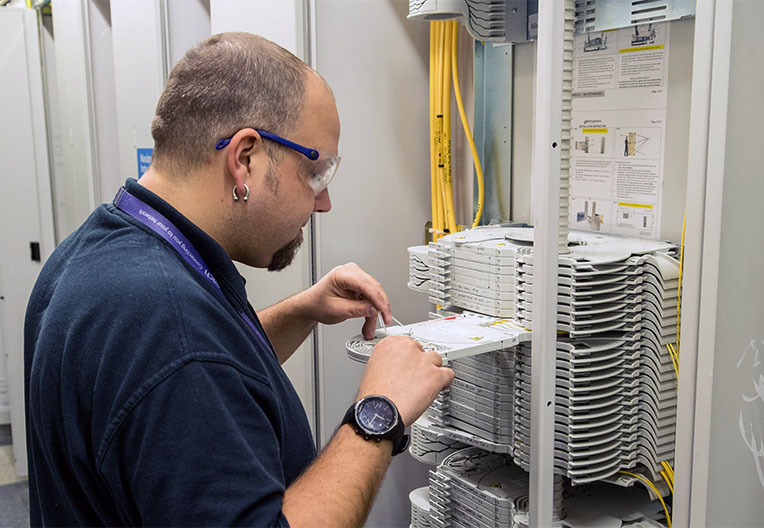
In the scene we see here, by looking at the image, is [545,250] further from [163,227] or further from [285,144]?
[163,227]

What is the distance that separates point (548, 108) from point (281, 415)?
70 centimetres

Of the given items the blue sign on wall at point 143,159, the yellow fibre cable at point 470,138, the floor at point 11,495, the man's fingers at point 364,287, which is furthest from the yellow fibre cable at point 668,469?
the floor at point 11,495

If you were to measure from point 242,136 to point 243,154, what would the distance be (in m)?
0.03

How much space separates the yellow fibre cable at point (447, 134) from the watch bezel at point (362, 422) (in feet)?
3.82

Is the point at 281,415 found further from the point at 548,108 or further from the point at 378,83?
the point at 378,83

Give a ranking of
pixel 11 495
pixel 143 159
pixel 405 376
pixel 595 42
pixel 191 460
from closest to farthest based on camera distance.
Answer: pixel 191 460
pixel 405 376
pixel 595 42
pixel 143 159
pixel 11 495

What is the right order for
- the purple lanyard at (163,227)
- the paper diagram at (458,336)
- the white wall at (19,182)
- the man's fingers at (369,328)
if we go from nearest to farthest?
the purple lanyard at (163,227) → the paper diagram at (458,336) → the man's fingers at (369,328) → the white wall at (19,182)

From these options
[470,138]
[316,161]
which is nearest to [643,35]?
[470,138]

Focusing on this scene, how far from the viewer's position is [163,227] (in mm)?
999

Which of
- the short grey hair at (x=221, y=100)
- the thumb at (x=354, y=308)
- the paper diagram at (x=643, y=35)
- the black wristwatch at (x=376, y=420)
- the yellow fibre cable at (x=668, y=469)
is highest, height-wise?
the paper diagram at (x=643, y=35)

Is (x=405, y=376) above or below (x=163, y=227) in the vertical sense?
below

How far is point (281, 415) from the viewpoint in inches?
39.3

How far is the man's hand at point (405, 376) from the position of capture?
42.6 inches

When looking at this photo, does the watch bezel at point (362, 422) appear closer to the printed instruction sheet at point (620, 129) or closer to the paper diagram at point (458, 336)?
the paper diagram at point (458, 336)
